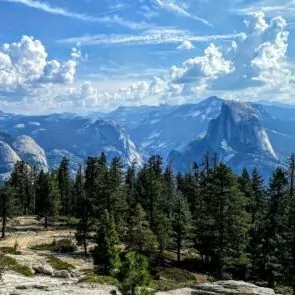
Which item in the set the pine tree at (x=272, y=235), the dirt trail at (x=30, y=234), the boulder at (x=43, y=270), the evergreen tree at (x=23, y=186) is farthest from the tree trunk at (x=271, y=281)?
the evergreen tree at (x=23, y=186)

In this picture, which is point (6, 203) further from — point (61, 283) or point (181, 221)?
point (61, 283)

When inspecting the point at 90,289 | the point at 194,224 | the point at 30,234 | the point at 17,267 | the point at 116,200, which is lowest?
the point at 90,289

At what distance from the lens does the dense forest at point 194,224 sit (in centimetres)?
6856

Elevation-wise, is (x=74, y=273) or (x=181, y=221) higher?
(x=181, y=221)

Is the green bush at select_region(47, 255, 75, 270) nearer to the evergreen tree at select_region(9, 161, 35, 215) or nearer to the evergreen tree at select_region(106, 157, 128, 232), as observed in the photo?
the evergreen tree at select_region(106, 157, 128, 232)

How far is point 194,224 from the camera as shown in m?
102

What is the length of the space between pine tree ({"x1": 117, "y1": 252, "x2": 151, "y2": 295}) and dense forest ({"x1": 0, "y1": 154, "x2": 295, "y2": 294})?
64mm

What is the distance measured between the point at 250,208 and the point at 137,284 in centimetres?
7906

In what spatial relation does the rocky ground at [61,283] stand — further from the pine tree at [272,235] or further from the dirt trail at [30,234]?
the pine tree at [272,235]

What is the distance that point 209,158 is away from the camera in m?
154

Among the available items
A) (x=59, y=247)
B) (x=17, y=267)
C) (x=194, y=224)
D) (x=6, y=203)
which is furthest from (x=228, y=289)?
(x=6, y=203)

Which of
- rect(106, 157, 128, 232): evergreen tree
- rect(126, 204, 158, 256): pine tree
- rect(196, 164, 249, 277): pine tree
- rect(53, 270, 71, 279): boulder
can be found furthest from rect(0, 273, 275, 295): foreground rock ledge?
rect(106, 157, 128, 232): evergreen tree

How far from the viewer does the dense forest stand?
225 ft

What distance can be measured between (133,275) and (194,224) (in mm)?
68741
